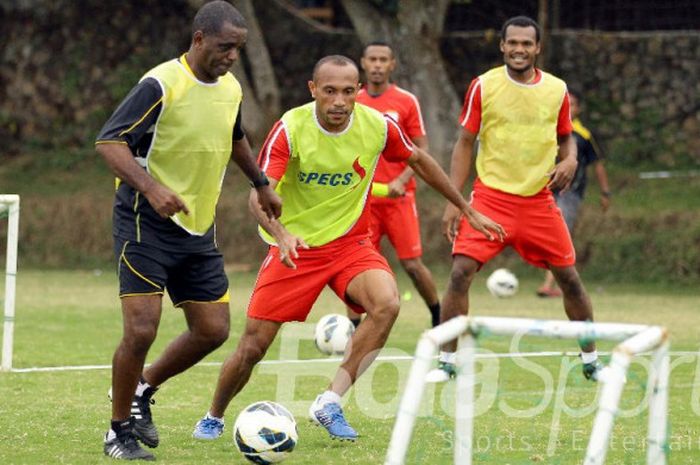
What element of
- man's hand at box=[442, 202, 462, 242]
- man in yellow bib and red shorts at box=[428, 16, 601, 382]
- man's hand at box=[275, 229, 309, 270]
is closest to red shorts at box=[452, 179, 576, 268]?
man in yellow bib and red shorts at box=[428, 16, 601, 382]

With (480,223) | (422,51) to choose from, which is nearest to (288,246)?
(480,223)

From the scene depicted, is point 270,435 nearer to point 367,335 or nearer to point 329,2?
point 367,335

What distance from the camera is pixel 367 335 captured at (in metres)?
8.46

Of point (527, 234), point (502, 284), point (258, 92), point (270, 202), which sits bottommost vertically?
point (502, 284)

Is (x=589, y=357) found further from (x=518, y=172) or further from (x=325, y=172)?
(x=325, y=172)

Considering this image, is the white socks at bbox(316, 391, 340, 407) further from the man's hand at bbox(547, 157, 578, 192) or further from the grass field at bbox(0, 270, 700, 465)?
the man's hand at bbox(547, 157, 578, 192)

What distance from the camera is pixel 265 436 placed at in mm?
7578

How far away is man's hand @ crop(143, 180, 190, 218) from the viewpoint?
7457 mm

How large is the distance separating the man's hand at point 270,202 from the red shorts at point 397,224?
5.21 metres

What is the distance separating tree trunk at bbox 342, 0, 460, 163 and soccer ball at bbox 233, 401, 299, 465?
A: 1572 centimetres

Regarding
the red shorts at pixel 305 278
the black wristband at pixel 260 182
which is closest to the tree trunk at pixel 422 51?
the red shorts at pixel 305 278

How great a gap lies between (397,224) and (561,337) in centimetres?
790

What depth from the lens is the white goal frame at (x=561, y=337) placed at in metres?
5.14

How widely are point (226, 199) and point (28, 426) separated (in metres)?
14.7
